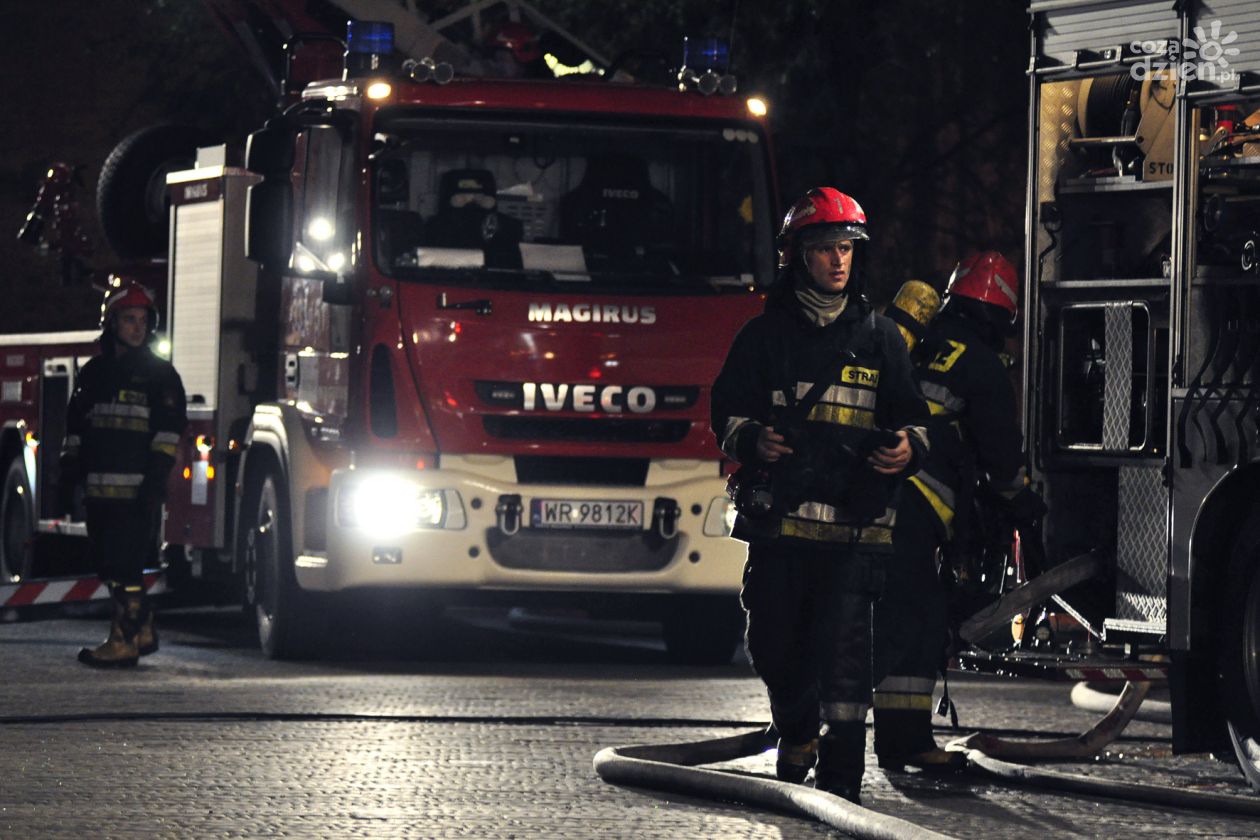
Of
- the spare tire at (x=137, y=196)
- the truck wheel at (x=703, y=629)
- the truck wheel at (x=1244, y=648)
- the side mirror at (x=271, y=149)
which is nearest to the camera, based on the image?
the truck wheel at (x=1244, y=648)

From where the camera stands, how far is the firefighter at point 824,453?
799 centimetres

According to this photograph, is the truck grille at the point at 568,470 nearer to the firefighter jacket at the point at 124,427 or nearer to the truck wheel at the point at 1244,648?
the firefighter jacket at the point at 124,427

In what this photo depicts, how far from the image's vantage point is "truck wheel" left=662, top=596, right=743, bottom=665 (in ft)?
44.3

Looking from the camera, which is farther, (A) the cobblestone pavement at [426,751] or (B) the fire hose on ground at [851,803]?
(A) the cobblestone pavement at [426,751]

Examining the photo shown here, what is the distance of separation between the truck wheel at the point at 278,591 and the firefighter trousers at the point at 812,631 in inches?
200

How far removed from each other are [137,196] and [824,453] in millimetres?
9263

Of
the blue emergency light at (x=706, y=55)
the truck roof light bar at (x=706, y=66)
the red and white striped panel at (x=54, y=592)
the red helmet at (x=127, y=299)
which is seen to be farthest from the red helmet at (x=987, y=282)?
the red and white striped panel at (x=54, y=592)

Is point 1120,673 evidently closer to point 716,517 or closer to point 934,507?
point 934,507

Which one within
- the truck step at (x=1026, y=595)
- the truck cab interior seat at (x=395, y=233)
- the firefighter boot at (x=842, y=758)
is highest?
the truck cab interior seat at (x=395, y=233)

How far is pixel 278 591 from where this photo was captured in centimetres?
1320

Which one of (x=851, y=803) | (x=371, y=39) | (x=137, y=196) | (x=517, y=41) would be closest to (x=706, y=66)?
(x=517, y=41)

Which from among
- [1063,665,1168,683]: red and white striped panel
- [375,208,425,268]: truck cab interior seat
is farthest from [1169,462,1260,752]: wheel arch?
[375,208,425,268]: truck cab interior seat

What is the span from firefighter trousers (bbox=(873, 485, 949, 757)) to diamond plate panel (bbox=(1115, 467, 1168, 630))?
811 millimetres

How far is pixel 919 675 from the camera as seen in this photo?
9.04 metres
